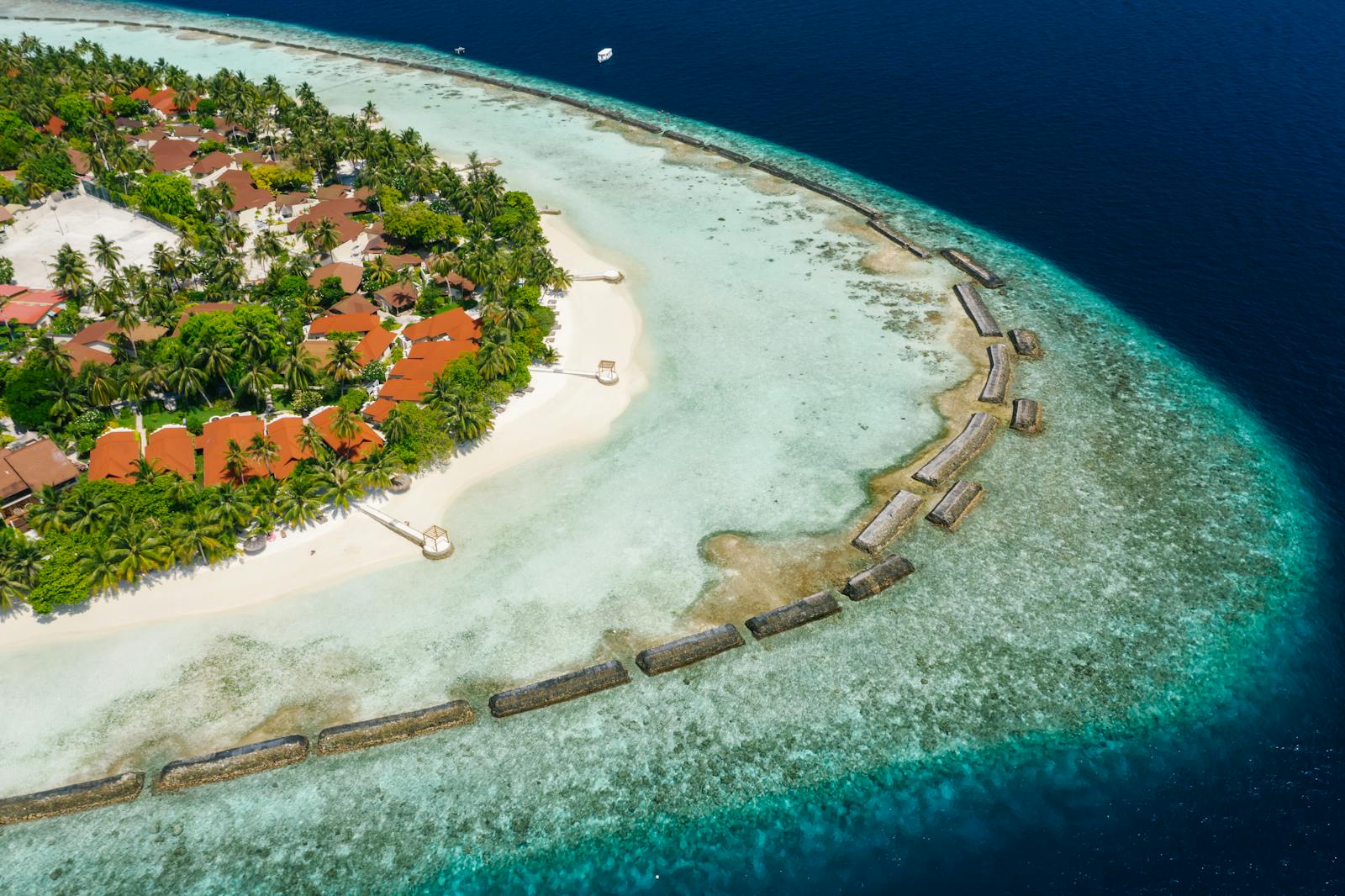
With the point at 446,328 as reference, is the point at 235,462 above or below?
below

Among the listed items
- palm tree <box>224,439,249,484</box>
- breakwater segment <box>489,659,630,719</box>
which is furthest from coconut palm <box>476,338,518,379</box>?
breakwater segment <box>489,659,630,719</box>

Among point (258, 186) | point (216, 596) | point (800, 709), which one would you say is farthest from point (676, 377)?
point (258, 186)

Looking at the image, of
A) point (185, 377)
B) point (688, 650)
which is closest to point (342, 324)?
point (185, 377)

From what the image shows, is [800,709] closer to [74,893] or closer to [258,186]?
[74,893]

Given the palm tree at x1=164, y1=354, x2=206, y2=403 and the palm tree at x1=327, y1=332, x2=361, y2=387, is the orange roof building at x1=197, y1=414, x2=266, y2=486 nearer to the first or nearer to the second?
the palm tree at x1=164, y1=354, x2=206, y2=403

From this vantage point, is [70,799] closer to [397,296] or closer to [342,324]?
[342,324]

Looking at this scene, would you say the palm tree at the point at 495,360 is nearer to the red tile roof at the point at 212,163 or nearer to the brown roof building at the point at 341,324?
the brown roof building at the point at 341,324
